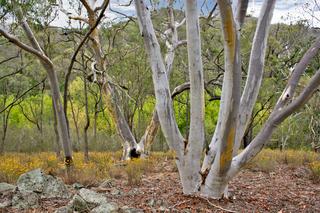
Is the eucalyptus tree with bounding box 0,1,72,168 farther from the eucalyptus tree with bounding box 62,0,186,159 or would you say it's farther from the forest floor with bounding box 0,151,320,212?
the eucalyptus tree with bounding box 62,0,186,159

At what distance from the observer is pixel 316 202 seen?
18.3 feet

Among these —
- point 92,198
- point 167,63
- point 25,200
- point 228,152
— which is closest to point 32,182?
point 25,200

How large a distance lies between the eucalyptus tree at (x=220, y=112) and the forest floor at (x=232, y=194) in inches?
12.0

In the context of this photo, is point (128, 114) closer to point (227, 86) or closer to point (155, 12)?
point (155, 12)

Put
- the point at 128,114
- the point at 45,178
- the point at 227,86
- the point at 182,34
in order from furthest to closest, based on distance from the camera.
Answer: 1. the point at 128,114
2. the point at 182,34
3. the point at 45,178
4. the point at 227,86

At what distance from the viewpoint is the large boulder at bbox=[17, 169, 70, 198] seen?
5.09 metres

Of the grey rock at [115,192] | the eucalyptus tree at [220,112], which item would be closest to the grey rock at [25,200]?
the grey rock at [115,192]

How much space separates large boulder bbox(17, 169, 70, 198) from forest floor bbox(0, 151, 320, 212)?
0.60 ft

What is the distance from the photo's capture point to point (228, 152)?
14.5 feet

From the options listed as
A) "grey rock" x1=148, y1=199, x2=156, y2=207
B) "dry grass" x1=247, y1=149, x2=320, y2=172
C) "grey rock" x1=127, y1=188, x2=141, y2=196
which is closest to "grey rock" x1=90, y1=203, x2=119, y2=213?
"grey rock" x1=148, y1=199, x2=156, y2=207

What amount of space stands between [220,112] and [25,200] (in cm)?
250

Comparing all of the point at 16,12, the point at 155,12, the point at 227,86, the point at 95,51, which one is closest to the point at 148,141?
the point at 95,51

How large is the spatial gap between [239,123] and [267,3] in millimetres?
1389

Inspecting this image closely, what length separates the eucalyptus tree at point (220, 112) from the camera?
4.39m
